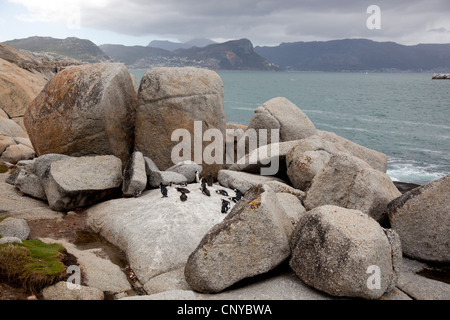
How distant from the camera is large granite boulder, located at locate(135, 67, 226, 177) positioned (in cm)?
1495

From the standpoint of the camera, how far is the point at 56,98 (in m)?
14.4

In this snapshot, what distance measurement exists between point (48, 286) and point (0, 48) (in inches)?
1509

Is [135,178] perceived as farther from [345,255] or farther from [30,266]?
[345,255]

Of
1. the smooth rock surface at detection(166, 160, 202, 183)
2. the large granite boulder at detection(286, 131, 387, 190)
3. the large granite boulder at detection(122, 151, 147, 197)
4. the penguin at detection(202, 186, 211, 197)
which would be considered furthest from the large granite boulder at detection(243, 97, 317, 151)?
the large granite boulder at detection(122, 151, 147, 197)

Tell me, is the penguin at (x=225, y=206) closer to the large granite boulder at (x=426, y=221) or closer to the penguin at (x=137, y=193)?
the penguin at (x=137, y=193)

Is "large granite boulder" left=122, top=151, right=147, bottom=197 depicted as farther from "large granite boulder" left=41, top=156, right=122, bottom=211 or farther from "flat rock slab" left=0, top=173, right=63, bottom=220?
"flat rock slab" left=0, top=173, right=63, bottom=220

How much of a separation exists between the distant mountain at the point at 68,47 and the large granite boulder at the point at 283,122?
14373 cm

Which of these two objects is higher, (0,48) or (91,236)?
(0,48)

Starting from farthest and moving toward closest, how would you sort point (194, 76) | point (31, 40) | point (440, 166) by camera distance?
point (31, 40), point (440, 166), point (194, 76)

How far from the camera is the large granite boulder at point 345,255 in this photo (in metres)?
7.23

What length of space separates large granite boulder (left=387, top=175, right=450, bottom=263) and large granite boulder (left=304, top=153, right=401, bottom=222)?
682 millimetres

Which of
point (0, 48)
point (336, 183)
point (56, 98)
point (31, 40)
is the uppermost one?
point (31, 40)
